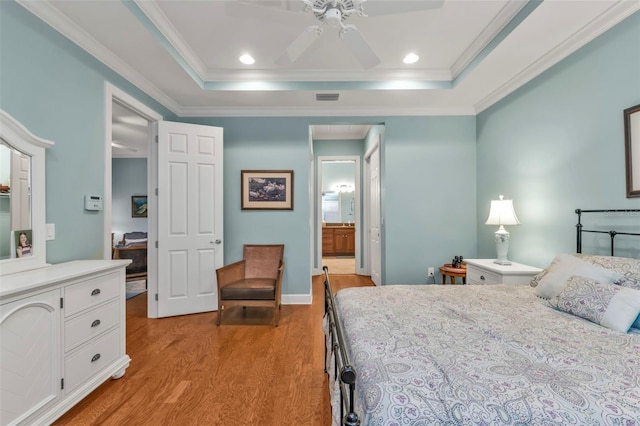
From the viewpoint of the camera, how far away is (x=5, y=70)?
168 centimetres

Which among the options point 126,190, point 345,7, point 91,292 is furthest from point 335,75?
point 126,190

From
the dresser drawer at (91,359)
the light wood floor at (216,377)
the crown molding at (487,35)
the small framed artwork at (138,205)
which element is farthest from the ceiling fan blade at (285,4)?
the small framed artwork at (138,205)

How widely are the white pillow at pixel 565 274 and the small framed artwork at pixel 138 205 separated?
7.27 meters

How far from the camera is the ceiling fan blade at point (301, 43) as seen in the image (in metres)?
1.87

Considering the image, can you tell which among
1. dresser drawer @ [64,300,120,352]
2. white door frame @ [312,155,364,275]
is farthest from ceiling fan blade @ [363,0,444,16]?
white door frame @ [312,155,364,275]

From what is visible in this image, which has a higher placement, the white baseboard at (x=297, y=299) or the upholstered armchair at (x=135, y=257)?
the upholstered armchair at (x=135, y=257)

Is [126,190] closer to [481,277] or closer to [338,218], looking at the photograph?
[338,218]

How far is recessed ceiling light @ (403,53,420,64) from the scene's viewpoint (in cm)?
287

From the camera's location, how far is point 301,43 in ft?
6.56

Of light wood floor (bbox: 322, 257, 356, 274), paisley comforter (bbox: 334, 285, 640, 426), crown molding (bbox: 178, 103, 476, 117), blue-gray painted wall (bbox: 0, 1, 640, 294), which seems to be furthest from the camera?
light wood floor (bbox: 322, 257, 356, 274)

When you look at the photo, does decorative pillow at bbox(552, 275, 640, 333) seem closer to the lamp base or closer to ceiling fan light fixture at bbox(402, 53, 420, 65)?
the lamp base

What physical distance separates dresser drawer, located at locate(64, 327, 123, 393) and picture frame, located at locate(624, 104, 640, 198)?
373 cm

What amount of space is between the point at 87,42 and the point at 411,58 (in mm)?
2915

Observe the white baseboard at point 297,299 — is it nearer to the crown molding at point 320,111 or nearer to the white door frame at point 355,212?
the white door frame at point 355,212
